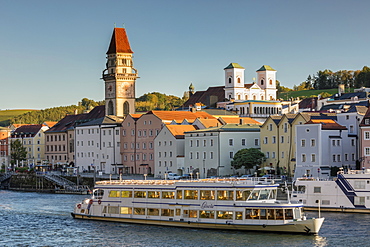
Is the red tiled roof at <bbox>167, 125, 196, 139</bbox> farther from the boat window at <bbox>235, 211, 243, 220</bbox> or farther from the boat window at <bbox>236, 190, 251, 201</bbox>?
the boat window at <bbox>235, 211, 243, 220</bbox>

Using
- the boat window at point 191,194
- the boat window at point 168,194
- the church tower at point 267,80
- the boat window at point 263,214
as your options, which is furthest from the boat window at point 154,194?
the church tower at point 267,80

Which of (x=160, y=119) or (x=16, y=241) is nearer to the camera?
(x=16, y=241)

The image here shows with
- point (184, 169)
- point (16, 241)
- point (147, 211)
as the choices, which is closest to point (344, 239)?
point (147, 211)

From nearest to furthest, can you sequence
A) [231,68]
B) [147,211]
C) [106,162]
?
A: [147,211]
[106,162]
[231,68]

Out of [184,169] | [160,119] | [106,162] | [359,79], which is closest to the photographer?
[184,169]

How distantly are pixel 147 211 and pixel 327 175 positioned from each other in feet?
90.5

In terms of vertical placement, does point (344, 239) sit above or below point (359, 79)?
below

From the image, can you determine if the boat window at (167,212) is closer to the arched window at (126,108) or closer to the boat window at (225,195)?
the boat window at (225,195)

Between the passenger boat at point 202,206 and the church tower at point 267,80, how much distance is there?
8731 centimetres

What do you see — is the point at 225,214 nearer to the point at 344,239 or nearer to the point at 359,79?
the point at 344,239

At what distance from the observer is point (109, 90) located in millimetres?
134875

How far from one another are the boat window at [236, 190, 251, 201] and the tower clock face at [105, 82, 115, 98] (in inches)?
3183

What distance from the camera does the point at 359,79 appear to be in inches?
7308

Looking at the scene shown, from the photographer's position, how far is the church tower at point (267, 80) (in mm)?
147500
